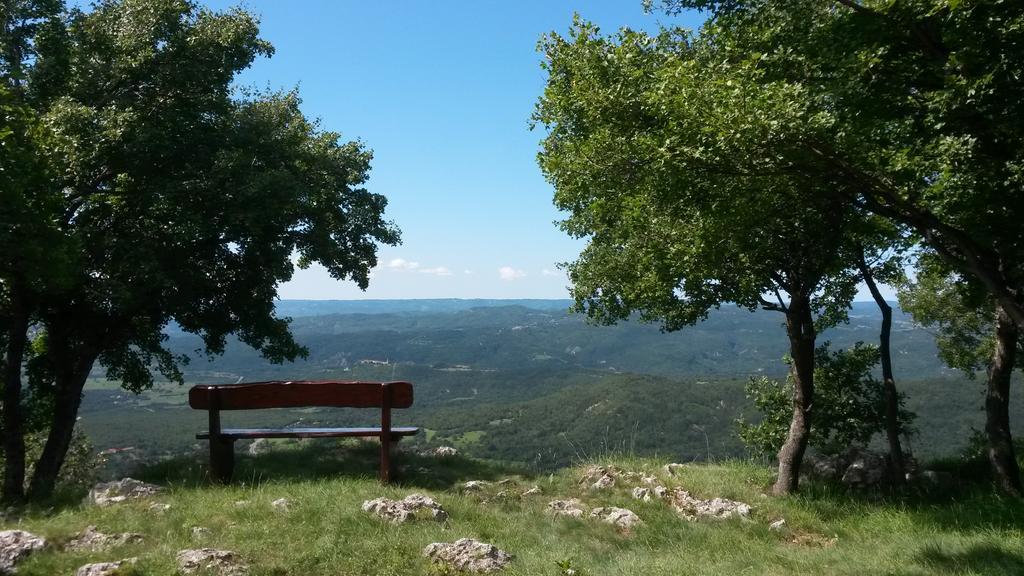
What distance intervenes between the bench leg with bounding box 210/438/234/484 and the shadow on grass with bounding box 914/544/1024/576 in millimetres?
9240

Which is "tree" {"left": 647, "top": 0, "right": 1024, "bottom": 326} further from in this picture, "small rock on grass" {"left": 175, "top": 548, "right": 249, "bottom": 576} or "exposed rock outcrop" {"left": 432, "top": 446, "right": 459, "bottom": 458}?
"exposed rock outcrop" {"left": 432, "top": 446, "right": 459, "bottom": 458}

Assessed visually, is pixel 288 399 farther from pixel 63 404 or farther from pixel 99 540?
pixel 63 404

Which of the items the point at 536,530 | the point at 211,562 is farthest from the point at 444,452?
the point at 211,562

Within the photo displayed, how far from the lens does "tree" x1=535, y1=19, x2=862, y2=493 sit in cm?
772

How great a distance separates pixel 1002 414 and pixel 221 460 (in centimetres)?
1296

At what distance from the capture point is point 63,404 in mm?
13875

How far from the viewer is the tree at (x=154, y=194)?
40.5ft

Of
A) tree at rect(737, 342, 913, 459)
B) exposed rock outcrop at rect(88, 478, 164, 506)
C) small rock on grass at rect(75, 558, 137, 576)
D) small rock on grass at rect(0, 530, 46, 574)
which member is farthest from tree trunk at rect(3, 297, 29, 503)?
tree at rect(737, 342, 913, 459)

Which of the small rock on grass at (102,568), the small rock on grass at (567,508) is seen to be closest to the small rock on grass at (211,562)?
the small rock on grass at (102,568)

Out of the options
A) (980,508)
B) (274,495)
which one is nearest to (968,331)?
(980,508)

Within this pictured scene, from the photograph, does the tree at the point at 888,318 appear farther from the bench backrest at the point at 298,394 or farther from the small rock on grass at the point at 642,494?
the bench backrest at the point at 298,394

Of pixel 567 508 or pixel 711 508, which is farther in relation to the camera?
pixel 711 508

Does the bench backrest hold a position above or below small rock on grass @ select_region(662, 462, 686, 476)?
above

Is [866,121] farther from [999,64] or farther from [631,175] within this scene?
[631,175]
